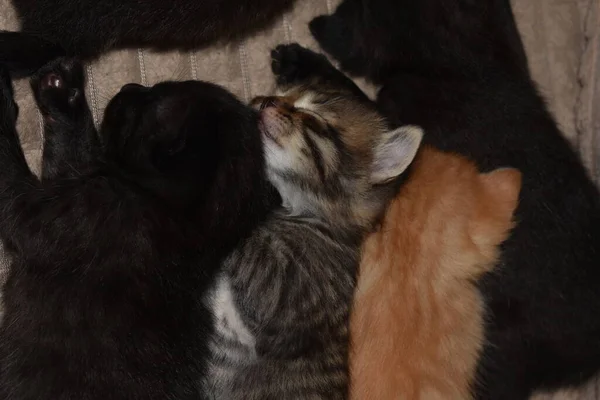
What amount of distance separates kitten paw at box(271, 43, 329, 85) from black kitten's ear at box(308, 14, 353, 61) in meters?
0.06

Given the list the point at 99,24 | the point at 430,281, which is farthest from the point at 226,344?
the point at 99,24

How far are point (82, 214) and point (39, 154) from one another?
0.92 feet

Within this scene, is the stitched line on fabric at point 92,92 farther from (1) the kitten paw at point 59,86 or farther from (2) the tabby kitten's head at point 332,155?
(2) the tabby kitten's head at point 332,155

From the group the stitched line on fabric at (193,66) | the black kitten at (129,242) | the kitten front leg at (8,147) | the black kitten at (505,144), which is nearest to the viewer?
the black kitten at (129,242)

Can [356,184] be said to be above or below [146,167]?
below

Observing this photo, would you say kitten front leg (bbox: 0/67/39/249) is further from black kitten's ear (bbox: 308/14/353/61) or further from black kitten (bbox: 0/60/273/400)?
black kitten's ear (bbox: 308/14/353/61)

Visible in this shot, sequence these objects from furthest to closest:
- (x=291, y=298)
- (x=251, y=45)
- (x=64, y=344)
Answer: (x=251, y=45) → (x=291, y=298) → (x=64, y=344)

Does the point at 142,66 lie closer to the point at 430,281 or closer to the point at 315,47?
the point at 315,47

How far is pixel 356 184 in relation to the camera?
1.48 metres

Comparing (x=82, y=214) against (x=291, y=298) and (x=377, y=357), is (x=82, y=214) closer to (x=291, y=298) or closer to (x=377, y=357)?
(x=291, y=298)

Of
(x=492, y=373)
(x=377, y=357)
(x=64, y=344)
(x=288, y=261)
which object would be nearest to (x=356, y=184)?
(x=288, y=261)

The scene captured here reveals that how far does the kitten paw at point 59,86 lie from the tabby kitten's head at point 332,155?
14.3 inches

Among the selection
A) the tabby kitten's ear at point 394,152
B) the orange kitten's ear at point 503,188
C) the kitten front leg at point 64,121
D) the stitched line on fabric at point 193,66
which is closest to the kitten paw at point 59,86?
the kitten front leg at point 64,121

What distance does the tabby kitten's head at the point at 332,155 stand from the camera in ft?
4.68
